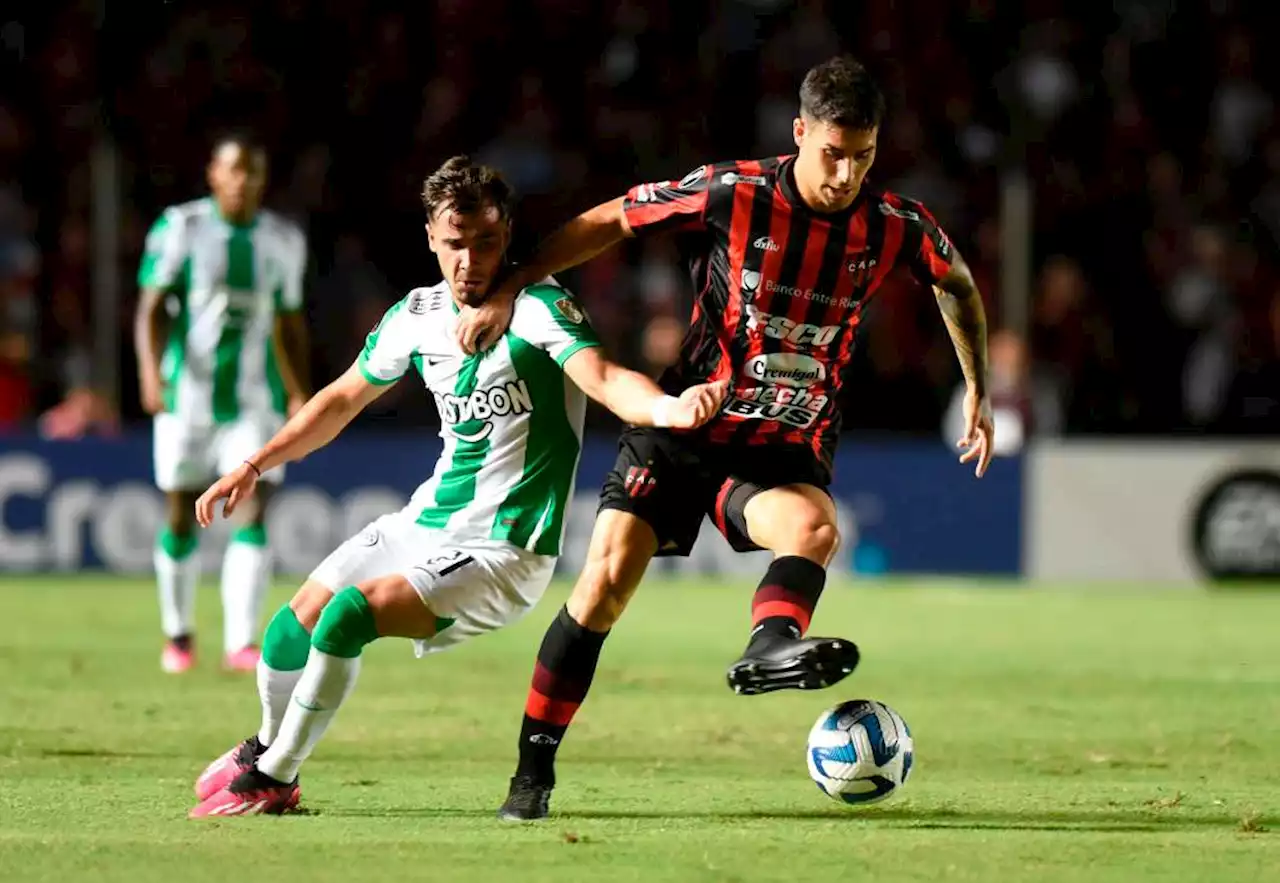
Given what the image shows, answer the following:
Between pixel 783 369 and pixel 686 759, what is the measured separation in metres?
1.84

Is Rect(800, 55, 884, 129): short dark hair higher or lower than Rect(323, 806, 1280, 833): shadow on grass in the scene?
higher

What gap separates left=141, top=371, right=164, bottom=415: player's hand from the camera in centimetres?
1029

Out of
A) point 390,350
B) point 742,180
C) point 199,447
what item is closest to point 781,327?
point 742,180

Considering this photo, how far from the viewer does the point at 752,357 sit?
21.0ft

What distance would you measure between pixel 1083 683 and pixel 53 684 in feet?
14.8

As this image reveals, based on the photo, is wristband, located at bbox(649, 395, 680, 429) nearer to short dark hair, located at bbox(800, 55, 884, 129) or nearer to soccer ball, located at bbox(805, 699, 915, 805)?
short dark hair, located at bbox(800, 55, 884, 129)

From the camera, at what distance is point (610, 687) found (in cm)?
996

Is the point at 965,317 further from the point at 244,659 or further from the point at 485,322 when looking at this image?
the point at 244,659

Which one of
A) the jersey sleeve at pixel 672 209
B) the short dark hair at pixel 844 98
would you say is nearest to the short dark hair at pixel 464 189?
the jersey sleeve at pixel 672 209

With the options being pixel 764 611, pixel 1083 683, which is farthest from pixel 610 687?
pixel 764 611

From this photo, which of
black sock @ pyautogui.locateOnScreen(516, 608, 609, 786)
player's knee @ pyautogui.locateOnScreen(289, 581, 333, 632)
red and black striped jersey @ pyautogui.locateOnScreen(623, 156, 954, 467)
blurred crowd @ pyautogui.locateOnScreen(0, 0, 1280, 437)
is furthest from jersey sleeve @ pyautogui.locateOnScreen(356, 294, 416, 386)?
blurred crowd @ pyautogui.locateOnScreen(0, 0, 1280, 437)

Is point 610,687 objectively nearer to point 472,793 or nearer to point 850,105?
point 472,793

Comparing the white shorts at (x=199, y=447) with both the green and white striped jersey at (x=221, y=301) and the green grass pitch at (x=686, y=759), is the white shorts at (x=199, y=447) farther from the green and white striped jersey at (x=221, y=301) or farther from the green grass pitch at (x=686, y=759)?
the green grass pitch at (x=686, y=759)

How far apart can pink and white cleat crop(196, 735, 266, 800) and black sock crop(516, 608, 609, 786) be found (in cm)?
73
